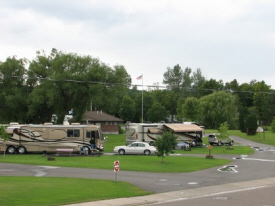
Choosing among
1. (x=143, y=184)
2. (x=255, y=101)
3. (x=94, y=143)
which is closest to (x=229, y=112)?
(x=255, y=101)

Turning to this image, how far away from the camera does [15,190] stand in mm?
18125

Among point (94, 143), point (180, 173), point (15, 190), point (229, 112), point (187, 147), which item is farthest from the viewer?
point (229, 112)

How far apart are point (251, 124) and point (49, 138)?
47.7 metres

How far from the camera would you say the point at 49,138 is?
42.6m

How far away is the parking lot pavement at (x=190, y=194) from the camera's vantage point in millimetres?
16975

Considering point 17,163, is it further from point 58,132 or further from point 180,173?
point 180,173

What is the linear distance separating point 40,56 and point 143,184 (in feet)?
149

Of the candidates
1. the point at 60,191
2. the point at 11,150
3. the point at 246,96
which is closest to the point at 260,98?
the point at 246,96

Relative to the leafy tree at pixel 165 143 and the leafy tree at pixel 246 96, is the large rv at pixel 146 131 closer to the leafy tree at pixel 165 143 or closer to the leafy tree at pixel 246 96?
the leafy tree at pixel 165 143

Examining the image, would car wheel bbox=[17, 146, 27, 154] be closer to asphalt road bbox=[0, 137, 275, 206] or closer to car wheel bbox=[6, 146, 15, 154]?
car wheel bbox=[6, 146, 15, 154]

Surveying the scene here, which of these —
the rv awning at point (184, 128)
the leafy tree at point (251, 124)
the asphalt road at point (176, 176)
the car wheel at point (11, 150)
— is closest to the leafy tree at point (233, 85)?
the leafy tree at point (251, 124)

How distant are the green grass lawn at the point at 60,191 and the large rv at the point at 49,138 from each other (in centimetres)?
1971

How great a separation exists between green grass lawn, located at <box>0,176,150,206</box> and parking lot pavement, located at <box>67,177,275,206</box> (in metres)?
0.76

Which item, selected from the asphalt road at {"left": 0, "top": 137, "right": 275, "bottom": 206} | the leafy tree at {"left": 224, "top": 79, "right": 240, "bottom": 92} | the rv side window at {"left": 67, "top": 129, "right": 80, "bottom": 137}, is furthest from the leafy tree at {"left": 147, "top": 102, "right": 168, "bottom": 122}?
the asphalt road at {"left": 0, "top": 137, "right": 275, "bottom": 206}
